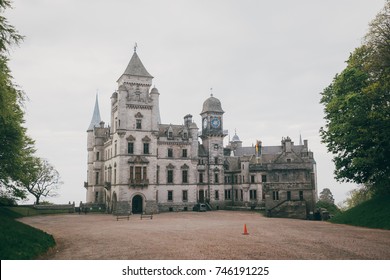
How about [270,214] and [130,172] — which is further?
[130,172]

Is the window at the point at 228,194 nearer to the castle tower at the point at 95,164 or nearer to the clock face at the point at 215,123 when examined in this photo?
the clock face at the point at 215,123

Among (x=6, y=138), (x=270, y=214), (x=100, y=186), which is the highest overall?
(x=6, y=138)

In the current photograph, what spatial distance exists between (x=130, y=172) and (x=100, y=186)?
38.2 ft

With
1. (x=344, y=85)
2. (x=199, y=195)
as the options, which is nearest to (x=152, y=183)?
(x=199, y=195)

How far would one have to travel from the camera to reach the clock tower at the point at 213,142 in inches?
2534

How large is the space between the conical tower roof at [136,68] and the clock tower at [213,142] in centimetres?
1671

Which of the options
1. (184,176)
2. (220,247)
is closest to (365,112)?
(220,247)

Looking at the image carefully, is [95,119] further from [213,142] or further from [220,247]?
[220,247]

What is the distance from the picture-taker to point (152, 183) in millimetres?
54281

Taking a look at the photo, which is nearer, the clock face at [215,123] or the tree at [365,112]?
the tree at [365,112]

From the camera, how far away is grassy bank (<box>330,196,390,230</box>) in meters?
29.3

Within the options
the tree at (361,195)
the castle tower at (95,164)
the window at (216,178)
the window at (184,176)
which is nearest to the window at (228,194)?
the window at (216,178)

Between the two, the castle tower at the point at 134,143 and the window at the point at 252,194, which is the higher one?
the castle tower at the point at 134,143
